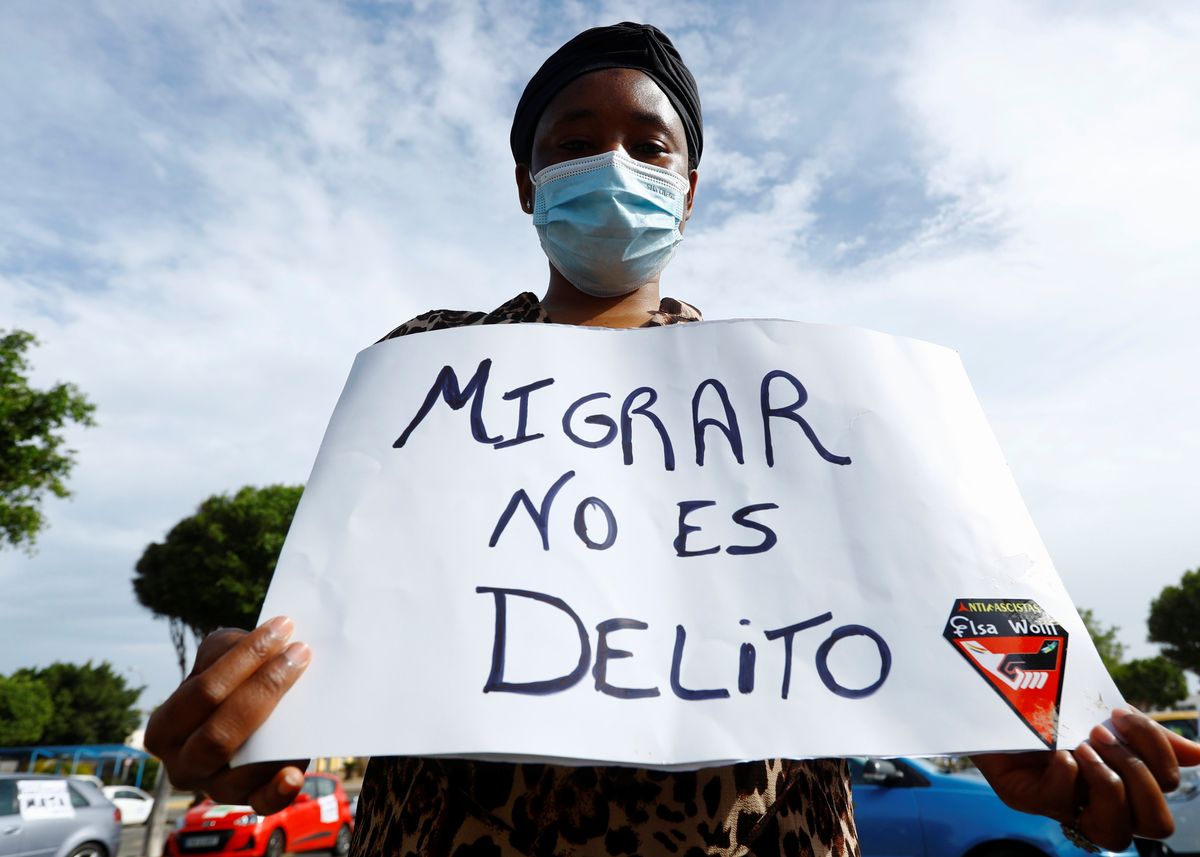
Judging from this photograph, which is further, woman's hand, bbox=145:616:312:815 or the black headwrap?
the black headwrap

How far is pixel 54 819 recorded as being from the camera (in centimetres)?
858

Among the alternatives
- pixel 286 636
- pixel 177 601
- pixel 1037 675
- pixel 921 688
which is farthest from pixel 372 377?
pixel 177 601

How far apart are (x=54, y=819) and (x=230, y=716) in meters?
10.4

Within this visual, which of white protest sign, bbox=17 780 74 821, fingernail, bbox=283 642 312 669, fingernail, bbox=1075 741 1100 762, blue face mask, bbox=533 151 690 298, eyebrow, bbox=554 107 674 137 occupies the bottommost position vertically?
fingernail, bbox=1075 741 1100 762

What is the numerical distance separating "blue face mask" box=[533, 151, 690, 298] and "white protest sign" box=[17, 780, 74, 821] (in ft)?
33.0

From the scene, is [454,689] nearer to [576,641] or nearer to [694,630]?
[576,641]

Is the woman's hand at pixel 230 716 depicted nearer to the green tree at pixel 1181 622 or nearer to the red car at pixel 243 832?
the red car at pixel 243 832

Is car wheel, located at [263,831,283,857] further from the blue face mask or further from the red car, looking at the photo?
the blue face mask

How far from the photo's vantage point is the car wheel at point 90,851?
8883 millimetres

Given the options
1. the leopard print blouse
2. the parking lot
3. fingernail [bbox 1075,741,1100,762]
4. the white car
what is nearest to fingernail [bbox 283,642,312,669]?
the leopard print blouse

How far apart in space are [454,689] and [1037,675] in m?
0.78

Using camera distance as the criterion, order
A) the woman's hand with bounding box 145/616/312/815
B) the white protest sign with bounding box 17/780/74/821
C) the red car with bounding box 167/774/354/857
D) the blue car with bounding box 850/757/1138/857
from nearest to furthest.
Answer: the woman's hand with bounding box 145/616/312/815, the blue car with bounding box 850/757/1138/857, the white protest sign with bounding box 17/780/74/821, the red car with bounding box 167/774/354/857

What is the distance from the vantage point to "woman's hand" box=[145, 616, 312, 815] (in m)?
0.84

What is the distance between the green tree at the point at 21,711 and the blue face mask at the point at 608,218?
1977 inches
